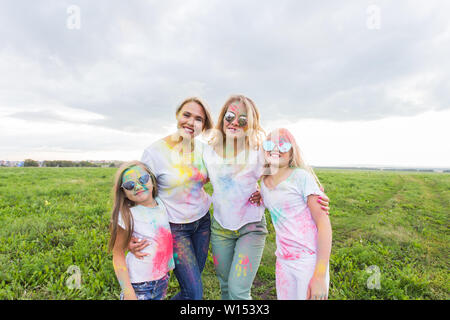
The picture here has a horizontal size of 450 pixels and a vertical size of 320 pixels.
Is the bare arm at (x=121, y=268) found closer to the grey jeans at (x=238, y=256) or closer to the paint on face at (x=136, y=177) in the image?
the paint on face at (x=136, y=177)

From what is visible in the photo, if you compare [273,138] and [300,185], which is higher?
[273,138]

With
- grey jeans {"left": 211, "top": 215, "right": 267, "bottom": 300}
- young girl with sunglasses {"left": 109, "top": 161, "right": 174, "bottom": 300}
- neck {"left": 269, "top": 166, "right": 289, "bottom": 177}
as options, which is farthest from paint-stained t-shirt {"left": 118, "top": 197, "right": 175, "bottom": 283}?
neck {"left": 269, "top": 166, "right": 289, "bottom": 177}

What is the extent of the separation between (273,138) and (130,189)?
1.87 metres

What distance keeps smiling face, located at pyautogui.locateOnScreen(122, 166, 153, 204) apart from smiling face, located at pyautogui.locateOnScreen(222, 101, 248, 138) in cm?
124

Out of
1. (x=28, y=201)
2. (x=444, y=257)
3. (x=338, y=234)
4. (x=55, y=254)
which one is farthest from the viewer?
(x=28, y=201)

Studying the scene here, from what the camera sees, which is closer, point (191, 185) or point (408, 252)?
point (191, 185)

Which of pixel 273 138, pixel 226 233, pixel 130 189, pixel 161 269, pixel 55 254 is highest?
pixel 273 138

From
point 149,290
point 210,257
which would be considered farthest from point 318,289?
point 210,257

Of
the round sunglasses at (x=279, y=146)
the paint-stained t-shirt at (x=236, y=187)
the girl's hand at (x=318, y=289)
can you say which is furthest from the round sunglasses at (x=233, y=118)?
the girl's hand at (x=318, y=289)

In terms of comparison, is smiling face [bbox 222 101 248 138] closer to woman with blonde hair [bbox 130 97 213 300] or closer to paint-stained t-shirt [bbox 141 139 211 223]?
woman with blonde hair [bbox 130 97 213 300]

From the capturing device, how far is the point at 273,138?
293 cm
